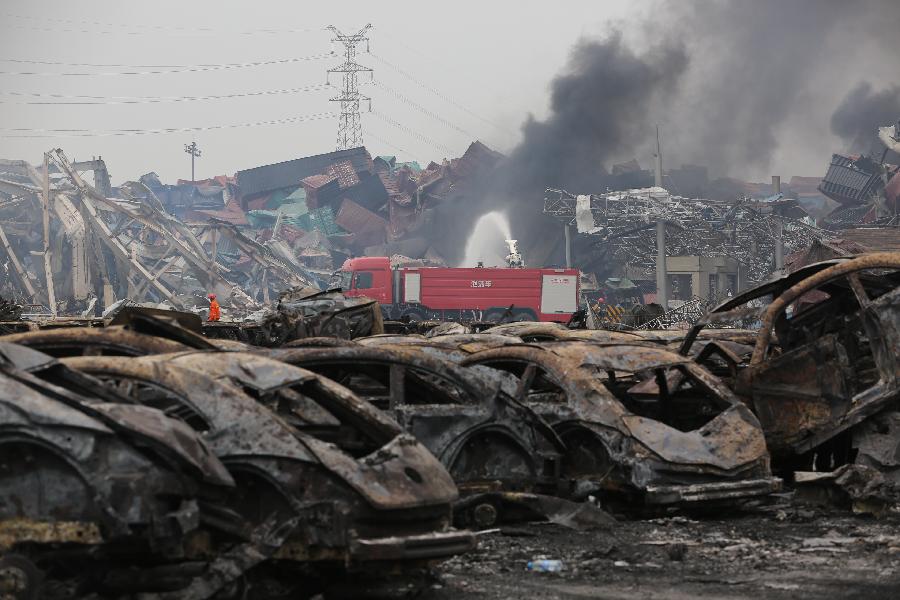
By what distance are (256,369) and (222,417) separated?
2.80ft

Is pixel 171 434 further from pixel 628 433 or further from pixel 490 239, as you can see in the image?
pixel 490 239

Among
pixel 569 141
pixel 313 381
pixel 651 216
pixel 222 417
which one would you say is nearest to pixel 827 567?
pixel 313 381

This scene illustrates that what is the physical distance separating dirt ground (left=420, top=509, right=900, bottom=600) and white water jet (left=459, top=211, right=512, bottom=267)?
67.1 m

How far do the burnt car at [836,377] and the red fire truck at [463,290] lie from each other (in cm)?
3425

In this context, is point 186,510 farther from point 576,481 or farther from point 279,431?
point 576,481

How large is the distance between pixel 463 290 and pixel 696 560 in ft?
134

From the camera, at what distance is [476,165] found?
82.0 meters

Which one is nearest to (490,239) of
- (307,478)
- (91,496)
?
(307,478)

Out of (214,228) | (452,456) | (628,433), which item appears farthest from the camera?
(214,228)

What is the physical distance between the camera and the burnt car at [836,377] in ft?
35.9

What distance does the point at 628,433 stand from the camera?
9758 millimetres

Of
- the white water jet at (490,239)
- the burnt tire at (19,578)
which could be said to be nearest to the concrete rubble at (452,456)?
the burnt tire at (19,578)

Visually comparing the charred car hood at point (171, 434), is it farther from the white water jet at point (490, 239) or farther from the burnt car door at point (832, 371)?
the white water jet at point (490, 239)

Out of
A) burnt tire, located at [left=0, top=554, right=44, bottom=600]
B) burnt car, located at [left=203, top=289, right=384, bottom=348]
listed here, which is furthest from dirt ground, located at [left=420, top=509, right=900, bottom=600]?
burnt car, located at [left=203, top=289, right=384, bottom=348]
